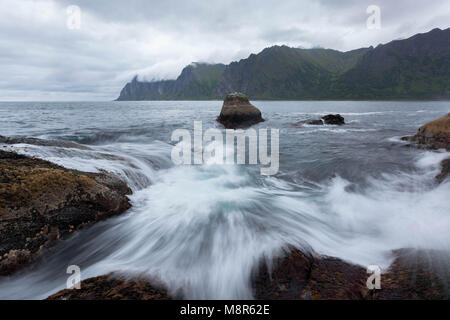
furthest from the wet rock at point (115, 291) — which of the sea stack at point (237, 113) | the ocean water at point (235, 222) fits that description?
the sea stack at point (237, 113)

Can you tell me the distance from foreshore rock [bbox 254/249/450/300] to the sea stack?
22.3 meters

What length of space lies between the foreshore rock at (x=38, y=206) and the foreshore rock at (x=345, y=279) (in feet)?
11.8

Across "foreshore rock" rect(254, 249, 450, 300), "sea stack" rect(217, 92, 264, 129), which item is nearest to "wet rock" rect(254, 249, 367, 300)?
"foreshore rock" rect(254, 249, 450, 300)

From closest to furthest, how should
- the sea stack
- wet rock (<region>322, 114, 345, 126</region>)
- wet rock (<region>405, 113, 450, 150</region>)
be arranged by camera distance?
1. wet rock (<region>405, 113, 450, 150</region>)
2. the sea stack
3. wet rock (<region>322, 114, 345, 126</region>)

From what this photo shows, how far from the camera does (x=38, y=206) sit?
3969mm

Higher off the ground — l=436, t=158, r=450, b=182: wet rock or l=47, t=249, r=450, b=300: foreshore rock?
l=436, t=158, r=450, b=182: wet rock

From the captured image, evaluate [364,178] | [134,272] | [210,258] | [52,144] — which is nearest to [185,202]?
[210,258]

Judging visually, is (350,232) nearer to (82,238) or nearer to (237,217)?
(237,217)

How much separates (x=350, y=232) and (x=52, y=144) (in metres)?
9.45

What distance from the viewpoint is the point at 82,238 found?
4.34 metres

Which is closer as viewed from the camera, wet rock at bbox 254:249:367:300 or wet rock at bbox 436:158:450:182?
wet rock at bbox 254:249:367:300

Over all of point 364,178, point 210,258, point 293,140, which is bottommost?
point 210,258

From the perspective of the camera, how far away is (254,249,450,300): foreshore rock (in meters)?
2.73

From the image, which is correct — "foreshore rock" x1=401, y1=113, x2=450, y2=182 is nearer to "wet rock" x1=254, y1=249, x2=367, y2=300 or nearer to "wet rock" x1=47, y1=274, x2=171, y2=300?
"wet rock" x1=254, y1=249, x2=367, y2=300
